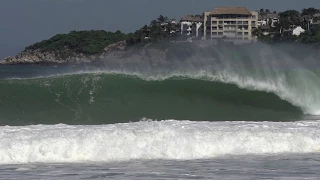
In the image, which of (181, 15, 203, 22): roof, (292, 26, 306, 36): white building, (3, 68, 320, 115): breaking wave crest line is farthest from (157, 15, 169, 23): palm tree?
(3, 68, 320, 115): breaking wave crest line

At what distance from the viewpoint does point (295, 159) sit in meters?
10.9

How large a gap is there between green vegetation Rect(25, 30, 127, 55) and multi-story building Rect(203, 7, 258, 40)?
23.6m

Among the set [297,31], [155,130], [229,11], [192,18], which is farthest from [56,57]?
[155,130]

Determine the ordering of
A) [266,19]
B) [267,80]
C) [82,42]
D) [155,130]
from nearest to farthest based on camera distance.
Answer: [155,130] < [267,80] < [82,42] < [266,19]

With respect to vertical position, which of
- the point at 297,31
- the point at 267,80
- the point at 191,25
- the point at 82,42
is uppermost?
the point at 267,80

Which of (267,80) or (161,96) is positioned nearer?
(161,96)

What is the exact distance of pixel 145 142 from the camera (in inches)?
452

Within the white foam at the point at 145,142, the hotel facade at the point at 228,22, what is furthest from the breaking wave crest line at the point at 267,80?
the hotel facade at the point at 228,22

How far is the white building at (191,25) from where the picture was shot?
140125 millimetres

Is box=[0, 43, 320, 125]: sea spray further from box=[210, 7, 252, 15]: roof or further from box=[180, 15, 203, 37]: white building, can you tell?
box=[210, 7, 252, 15]: roof

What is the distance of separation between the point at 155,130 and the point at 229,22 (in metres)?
128

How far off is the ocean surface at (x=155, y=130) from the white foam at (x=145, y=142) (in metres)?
0.02

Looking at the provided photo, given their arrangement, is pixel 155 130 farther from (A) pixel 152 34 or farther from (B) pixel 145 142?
(A) pixel 152 34

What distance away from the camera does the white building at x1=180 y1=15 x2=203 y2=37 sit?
460 ft
